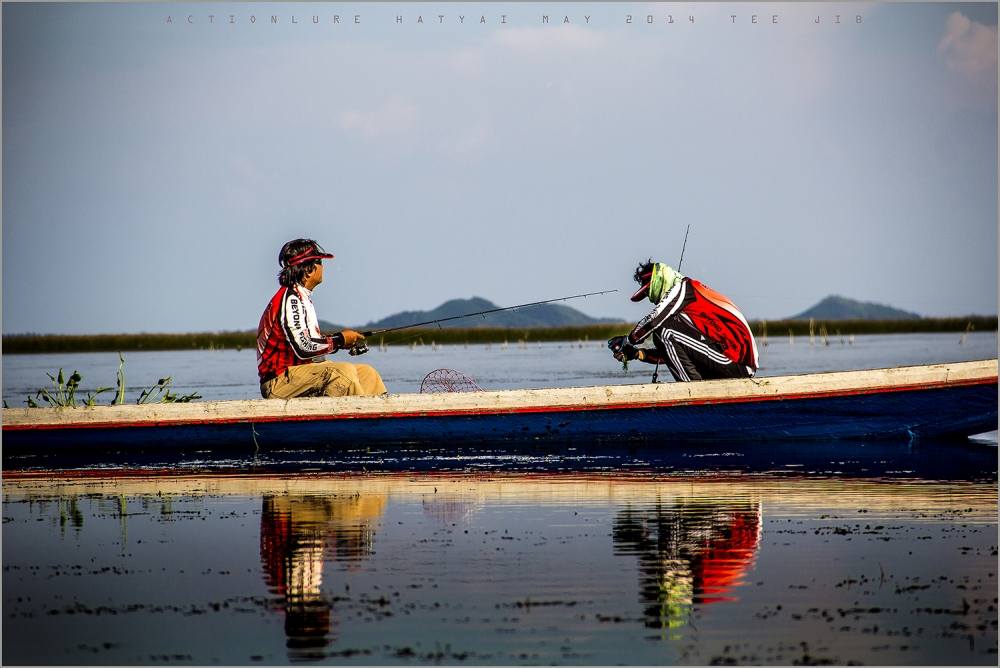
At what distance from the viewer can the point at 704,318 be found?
634 inches

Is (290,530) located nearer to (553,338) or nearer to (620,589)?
(620,589)

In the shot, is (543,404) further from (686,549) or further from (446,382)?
(686,549)

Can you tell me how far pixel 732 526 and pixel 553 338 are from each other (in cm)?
6764

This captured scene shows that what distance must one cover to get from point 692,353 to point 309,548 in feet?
24.0

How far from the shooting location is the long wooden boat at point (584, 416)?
1609 cm

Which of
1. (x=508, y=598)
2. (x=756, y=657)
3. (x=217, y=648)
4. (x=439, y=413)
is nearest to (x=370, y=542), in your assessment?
(x=508, y=598)

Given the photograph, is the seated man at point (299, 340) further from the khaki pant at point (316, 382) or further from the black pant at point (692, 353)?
the black pant at point (692, 353)

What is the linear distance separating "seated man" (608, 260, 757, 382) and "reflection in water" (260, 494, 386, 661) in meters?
4.74

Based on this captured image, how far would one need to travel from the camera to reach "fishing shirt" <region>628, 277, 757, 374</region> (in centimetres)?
1608

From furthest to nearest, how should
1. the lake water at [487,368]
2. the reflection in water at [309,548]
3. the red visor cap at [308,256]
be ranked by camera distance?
the lake water at [487,368], the red visor cap at [308,256], the reflection in water at [309,548]

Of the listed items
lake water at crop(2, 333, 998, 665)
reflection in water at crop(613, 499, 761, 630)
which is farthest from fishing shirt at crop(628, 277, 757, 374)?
reflection in water at crop(613, 499, 761, 630)

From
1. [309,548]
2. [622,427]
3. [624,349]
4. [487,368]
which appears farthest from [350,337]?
[487,368]

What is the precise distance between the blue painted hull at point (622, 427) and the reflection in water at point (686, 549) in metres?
4.62

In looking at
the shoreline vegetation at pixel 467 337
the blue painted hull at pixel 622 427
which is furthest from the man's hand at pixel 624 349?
the shoreline vegetation at pixel 467 337
